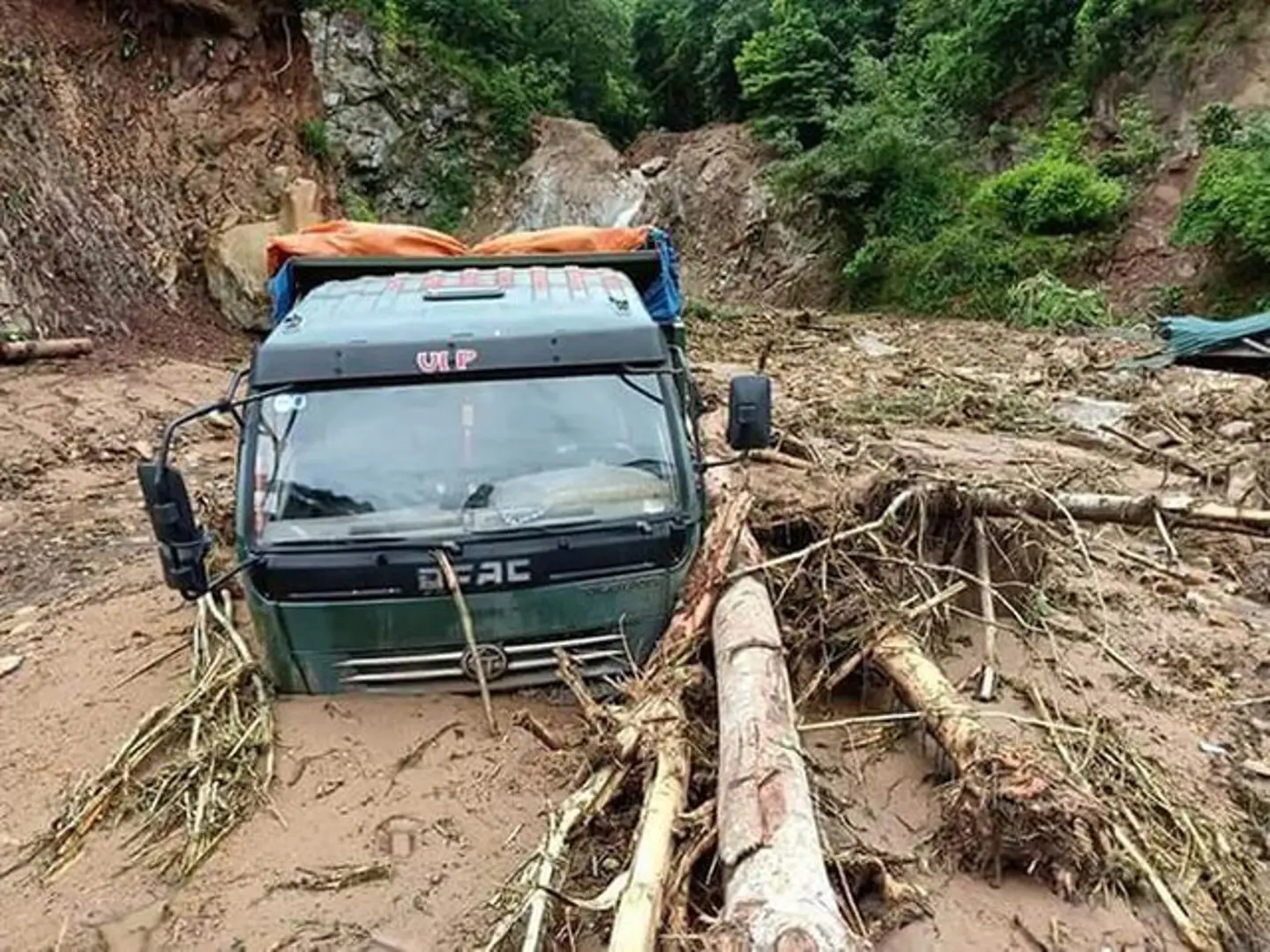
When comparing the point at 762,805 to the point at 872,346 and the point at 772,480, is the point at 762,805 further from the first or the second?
the point at 872,346

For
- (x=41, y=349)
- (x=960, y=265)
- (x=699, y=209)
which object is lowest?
(x=960, y=265)

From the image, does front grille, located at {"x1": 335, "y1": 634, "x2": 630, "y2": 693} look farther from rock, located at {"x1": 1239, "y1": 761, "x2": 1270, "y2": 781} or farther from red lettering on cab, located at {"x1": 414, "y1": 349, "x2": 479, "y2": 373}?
rock, located at {"x1": 1239, "y1": 761, "x2": 1270, "y2": 781}

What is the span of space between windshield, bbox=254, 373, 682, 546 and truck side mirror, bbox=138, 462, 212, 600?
29 cm

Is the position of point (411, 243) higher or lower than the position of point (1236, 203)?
higher

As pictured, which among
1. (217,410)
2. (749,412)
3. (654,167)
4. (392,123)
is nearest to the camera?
(217,410)

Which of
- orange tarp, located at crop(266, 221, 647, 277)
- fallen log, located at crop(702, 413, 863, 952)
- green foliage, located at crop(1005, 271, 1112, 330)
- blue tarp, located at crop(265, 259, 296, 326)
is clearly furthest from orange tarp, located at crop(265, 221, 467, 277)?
green foliage, located at crop(1005, 271, 1112, 330)

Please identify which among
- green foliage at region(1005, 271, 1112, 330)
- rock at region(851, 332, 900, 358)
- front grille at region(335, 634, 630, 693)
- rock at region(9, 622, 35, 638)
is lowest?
rock at region(851, 332, 900, 358)

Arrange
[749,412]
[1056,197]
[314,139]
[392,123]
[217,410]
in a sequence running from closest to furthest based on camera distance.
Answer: [217,410]
[749,412]
[314,139]
[1056,197]
[392,123]

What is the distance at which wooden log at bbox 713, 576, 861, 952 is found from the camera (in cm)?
308

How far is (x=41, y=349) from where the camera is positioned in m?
13.2

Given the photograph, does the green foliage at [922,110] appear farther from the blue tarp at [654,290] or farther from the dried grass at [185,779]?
the dried grass at [185,779]

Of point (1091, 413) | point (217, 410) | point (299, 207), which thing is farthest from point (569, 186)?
point (217, 410)

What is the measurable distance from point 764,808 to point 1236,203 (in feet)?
54.5

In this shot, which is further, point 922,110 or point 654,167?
point 654,167
